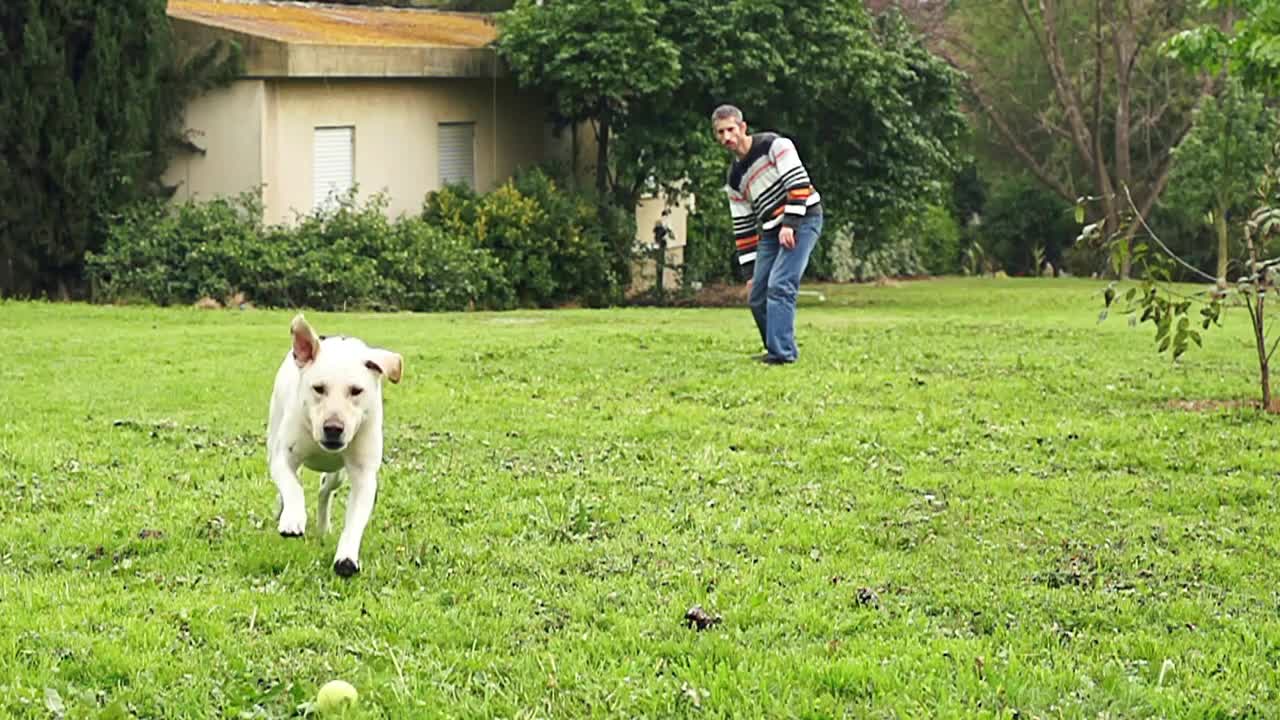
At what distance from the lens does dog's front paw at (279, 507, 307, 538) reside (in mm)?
6668

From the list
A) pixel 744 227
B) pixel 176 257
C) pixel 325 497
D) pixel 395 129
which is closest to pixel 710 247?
pixel 395 129

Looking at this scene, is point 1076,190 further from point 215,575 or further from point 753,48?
point 215,575

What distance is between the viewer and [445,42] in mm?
28438

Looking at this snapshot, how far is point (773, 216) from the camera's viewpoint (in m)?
14.4

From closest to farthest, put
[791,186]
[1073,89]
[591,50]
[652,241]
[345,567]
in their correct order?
[345,567], [791,186], [591,50], [652,241], [1073,89]

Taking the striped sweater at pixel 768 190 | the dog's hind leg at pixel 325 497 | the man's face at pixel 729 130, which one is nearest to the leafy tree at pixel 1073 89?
the striped sweater at pixel 768 190

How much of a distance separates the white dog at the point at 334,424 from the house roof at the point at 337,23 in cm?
1876

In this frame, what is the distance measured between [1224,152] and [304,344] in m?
37.4

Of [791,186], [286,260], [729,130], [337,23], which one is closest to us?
[729,130]

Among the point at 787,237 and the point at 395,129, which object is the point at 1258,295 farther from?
the point at 395,129

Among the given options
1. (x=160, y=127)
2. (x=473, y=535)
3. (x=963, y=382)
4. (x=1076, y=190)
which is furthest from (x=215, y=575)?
(x=1076, y=190)

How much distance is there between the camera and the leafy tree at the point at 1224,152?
4116 centimetres

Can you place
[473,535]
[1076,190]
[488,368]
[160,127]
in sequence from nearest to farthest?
[473,535], [488,368], [160,127], [1076,190]

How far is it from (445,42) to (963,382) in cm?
1680
